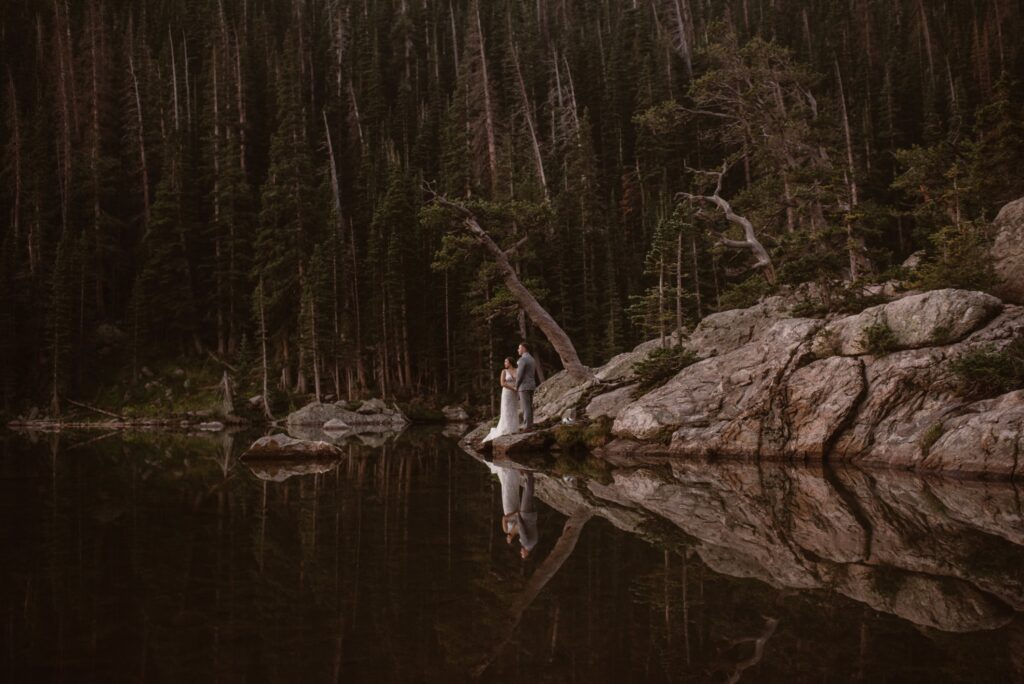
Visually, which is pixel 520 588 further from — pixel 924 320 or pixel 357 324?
pixel 357 324

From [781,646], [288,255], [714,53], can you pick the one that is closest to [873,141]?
[714,53]

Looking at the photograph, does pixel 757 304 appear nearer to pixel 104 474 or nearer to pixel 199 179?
pixel 104 474

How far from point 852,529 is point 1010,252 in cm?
1374

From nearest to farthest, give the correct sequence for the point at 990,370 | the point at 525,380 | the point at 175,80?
the point at 990,370, the point at 525,380, the point at 175,80

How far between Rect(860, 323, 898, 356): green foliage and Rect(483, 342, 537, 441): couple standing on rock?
7.81 m

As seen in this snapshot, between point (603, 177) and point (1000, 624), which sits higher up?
point (603, 177)

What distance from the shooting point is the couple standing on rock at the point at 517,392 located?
18.6 m

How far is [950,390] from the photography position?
44.3 ft

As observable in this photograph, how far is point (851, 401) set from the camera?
47.9 ft

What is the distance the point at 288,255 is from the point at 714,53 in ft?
98.8

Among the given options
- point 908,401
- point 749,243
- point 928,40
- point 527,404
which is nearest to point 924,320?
point 908,401

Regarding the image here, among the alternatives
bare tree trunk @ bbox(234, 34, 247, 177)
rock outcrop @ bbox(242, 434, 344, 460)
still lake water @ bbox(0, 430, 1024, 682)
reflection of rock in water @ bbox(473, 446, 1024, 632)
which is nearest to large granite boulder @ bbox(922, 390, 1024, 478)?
reflection of rock in water @ bbox(473, 446, 1024, 632)

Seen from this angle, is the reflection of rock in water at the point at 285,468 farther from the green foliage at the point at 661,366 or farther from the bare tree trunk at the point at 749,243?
the bare tree trunk at the point at 749,243

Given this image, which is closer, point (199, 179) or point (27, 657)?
point (27, 657)
